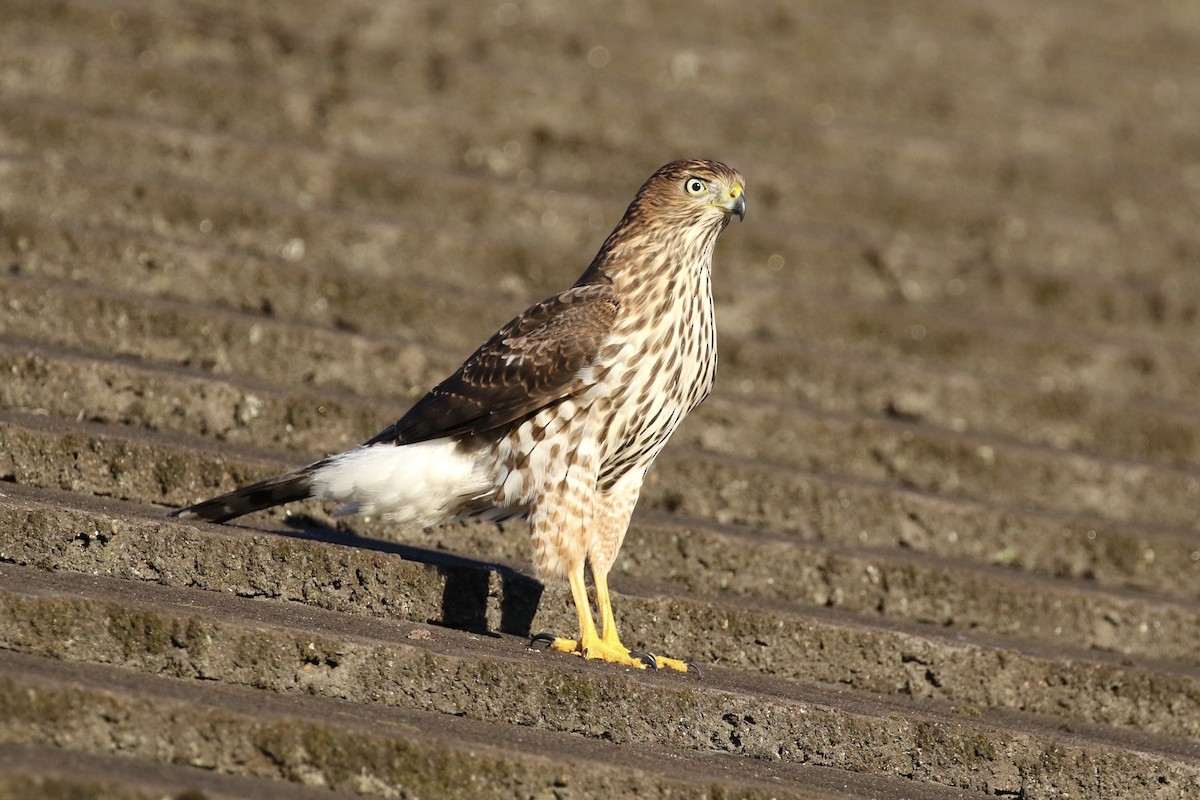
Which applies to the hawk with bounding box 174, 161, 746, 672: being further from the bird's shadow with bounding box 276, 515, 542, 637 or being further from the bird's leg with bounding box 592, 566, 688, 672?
the bird's shadow with bounding box 276, 515, 542, 637

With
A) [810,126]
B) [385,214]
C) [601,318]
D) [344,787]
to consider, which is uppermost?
[810,126]

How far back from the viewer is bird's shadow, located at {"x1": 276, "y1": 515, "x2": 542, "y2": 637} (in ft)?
16.5

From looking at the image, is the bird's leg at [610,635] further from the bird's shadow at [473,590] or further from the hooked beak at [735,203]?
the hooked beak at [735,203]

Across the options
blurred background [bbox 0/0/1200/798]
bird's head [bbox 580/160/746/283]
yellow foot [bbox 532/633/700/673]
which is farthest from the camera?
bird's head [bbox 580/160/746/283]

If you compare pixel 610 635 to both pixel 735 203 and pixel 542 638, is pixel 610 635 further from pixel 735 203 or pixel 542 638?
pixel 735 203

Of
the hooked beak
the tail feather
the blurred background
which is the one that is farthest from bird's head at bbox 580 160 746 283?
the tail feather

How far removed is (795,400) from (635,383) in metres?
2.11

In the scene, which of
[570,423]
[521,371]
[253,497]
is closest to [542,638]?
[570,423]

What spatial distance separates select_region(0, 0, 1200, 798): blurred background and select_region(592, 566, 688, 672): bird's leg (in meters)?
0.21

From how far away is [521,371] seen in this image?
16.6 feet

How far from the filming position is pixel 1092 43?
11.0 metres

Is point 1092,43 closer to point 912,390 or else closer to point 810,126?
point 810,126

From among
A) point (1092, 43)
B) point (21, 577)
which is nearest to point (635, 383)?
point (21, 577)

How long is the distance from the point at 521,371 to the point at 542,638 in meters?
0.89
